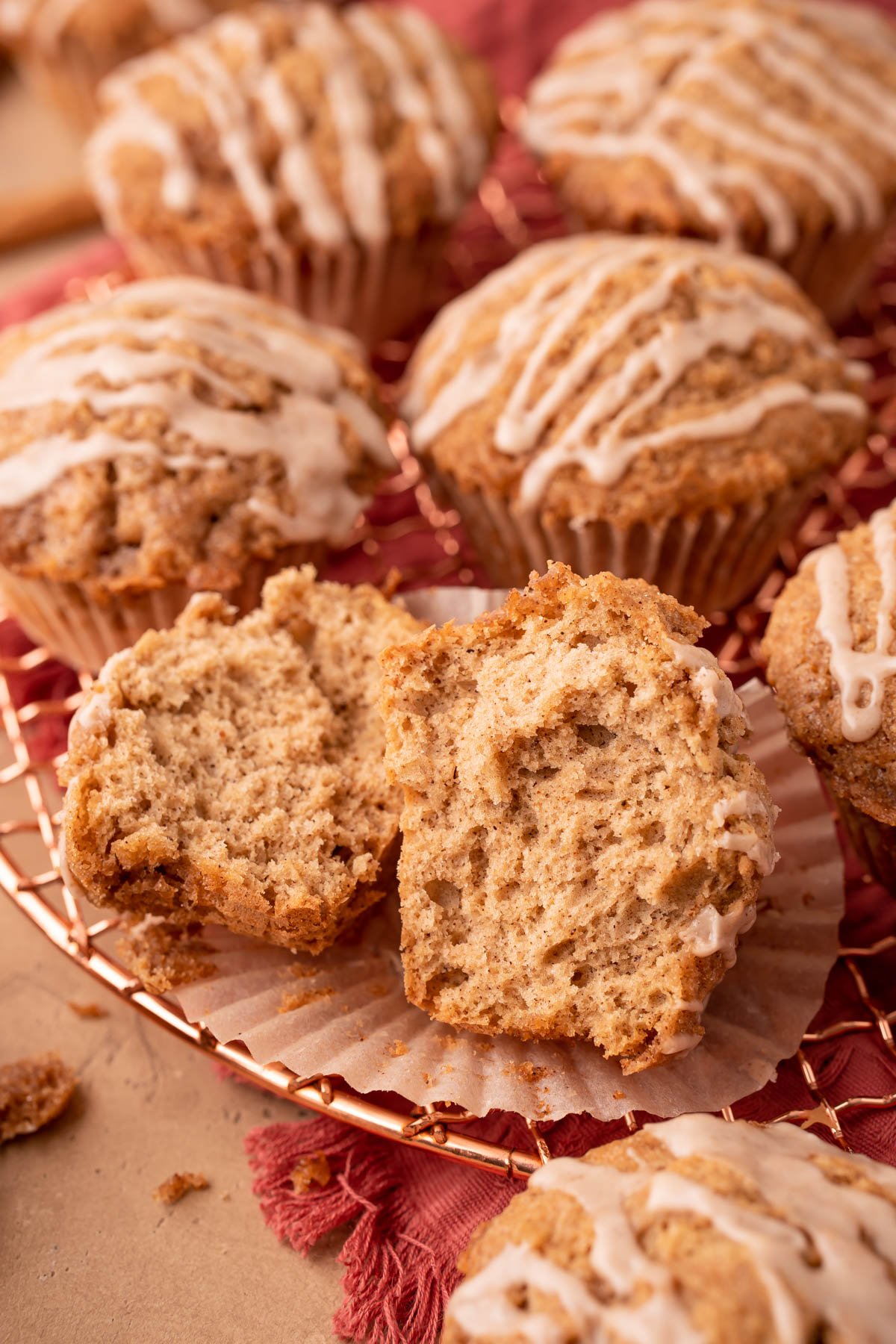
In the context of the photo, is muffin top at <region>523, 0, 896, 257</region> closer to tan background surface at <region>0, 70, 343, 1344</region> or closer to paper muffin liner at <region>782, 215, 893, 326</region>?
paper muffin liner at <region>782, 215, 893, 326</region>

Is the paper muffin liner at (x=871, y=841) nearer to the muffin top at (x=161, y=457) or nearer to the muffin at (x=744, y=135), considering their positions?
the muffin top at (x=161, y=457)

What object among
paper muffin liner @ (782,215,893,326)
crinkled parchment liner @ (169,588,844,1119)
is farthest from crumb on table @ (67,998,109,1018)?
paper muffin liner @ (782,215,893,326)

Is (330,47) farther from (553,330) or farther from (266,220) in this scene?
(553,330)

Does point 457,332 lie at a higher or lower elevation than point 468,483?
higher

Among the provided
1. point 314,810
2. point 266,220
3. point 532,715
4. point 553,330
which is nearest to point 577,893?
point 532,715

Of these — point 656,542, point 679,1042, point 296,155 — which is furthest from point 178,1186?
point 296,155

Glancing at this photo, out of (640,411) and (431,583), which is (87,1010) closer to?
(431,583)
